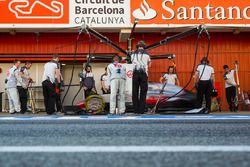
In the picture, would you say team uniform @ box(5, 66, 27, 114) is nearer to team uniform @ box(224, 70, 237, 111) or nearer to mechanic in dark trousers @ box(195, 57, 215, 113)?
mechanic in dark trousers @ box(195, 57, 215, 113)

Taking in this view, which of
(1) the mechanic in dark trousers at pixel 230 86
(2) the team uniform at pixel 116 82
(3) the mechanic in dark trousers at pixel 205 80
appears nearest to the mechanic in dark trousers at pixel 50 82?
(2) the team uniform at pixel 116 82

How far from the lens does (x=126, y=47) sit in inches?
635

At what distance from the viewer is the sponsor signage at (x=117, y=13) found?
47.1 feet

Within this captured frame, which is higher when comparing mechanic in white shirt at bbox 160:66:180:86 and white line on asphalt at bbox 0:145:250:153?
mechanic in white shirt at bbox 160:66:180:86

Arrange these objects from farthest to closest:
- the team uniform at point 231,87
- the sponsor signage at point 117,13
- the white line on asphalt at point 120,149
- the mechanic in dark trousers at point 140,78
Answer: the sponsor signage at point 117,13, the team uniform at point 231,87, the mechanic in dark trousers at point 140,78, the white line on asphalt at point 120,149

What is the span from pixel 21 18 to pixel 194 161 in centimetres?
1331

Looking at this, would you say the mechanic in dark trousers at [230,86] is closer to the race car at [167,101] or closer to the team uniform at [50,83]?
the race car at [167,101]

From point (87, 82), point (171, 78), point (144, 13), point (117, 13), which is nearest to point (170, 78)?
point (171, 78)

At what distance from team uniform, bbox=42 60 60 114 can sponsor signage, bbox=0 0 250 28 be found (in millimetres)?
3890

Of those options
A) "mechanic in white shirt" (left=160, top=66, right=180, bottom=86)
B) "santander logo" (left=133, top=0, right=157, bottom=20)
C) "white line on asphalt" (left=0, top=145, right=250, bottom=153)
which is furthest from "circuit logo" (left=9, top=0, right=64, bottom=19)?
"white line on asphalt" (left=0, top=145, right=250, bottom=153)

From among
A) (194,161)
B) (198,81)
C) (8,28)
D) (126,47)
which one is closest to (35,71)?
(8,28)

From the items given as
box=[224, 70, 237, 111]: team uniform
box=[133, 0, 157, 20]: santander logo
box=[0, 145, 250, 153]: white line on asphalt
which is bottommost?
box=[0, 145, 250, 153]: white line on asphalt

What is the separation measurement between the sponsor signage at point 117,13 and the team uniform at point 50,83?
12.8 ft

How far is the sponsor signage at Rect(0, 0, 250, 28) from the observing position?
47.1ft
